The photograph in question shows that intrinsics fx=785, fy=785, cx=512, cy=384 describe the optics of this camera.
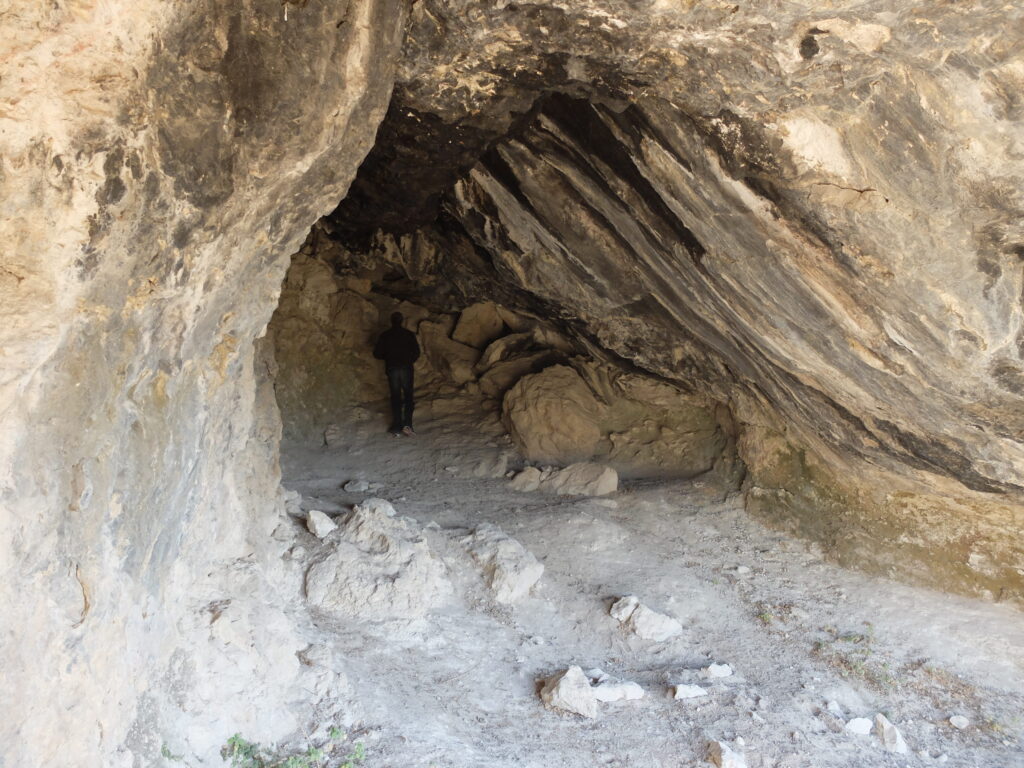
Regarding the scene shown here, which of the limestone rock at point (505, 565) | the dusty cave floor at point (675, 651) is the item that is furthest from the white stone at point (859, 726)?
the limestone rock at point (505, 565)

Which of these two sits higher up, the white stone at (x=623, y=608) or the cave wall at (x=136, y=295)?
the cave wall at (x=136, y=295)

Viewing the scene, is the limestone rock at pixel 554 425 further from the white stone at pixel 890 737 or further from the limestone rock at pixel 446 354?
the white stone at pixel 890 737

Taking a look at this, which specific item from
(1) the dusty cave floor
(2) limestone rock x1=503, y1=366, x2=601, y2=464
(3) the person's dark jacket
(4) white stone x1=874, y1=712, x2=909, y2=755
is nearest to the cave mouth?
(2) limestone rock x1=503, y1=366, x2=601, y2=464

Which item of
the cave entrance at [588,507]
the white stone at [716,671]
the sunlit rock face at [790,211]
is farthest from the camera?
the white stone at [716,671]

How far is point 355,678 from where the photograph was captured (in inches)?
171

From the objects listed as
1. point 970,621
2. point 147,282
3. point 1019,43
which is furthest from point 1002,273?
point 147,282

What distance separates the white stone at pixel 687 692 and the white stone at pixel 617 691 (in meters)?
0.21

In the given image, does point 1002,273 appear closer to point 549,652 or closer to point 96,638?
point 549,652

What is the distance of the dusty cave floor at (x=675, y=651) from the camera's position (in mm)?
4164

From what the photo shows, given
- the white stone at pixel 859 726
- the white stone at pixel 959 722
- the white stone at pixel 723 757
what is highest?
the white stone at pixel 723 757

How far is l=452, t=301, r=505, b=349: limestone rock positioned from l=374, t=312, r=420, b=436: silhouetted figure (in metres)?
0.96

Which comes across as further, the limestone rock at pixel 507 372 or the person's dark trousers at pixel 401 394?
the limestone rock at pixel 507 372

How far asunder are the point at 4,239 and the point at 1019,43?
3.42 metres

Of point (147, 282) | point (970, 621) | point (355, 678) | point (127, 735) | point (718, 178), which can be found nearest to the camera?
point (147, 282)
